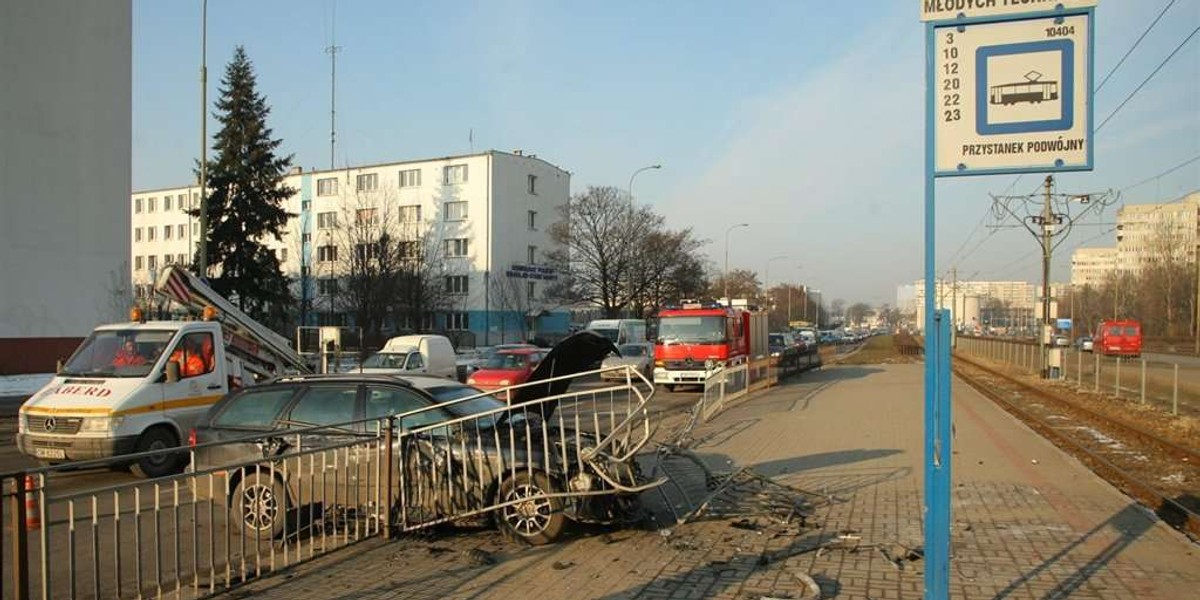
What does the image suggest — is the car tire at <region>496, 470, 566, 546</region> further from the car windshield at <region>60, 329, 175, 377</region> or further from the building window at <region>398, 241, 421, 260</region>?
the building window at <region>398, 241, 421, 260</region>

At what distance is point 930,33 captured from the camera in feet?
15.9

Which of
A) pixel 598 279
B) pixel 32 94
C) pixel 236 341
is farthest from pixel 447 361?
pixel 598 279

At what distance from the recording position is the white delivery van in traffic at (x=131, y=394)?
10672 mm

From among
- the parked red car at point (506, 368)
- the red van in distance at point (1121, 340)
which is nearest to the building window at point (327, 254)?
the parked red car at point (506, 368)

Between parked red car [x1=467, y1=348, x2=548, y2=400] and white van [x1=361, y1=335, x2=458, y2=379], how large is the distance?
0.93 metres

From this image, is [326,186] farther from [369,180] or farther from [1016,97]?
[1016,97]

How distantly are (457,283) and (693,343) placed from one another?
41.6 m

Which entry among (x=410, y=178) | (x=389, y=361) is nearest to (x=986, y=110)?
(x=389, y=361)

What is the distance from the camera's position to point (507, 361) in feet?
81.4

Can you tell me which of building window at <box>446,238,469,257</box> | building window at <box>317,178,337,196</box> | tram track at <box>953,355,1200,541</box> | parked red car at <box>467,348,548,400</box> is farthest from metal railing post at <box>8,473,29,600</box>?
building window at <box>317,178,337,196</box>

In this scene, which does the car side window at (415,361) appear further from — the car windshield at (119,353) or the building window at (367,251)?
the building window at (367,251)

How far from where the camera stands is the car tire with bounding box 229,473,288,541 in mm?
6766

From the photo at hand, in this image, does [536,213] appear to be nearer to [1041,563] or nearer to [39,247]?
[39,247]

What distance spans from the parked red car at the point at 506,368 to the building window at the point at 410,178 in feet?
147
